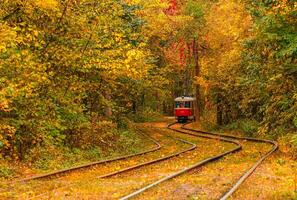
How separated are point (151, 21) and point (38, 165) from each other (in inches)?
876

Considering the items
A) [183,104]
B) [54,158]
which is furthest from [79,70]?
[183,104]

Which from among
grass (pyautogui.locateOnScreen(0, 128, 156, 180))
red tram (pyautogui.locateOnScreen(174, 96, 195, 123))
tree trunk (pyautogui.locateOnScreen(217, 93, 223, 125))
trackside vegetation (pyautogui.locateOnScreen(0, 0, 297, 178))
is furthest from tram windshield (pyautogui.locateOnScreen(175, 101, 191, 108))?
grass (pyautogui.locateOnScreen(0, 128, 156, 180))

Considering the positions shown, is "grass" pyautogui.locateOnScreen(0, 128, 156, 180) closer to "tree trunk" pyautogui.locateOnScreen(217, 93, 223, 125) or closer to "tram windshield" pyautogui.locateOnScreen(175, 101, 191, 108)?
"tree trunk" pyautogui.locateOnScreen(217, 93, 223, 125)

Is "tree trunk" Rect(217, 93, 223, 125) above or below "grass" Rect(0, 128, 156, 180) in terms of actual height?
above

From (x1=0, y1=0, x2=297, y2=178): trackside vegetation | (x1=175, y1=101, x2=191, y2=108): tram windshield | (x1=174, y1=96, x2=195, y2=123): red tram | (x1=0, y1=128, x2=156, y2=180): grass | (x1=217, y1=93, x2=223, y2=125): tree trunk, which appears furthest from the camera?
(x1=175, y1=101, x2=191, y2=108): tram windshield

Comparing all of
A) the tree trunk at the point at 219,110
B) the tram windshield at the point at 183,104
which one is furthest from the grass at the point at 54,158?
the tram windshield at the point at 183,104

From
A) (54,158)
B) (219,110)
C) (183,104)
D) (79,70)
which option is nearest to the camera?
(54,158)

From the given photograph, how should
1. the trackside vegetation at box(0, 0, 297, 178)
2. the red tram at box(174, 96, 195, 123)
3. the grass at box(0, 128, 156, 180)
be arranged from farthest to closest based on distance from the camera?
the red tram at box(174, 96, 195, 123), the trackside vegetation at box(0, 0, 297, 178), the grass at box(0, 128, 156, 180)

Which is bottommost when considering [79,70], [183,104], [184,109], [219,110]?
[184,109]

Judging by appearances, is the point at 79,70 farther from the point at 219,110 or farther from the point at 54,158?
the point at 219,110

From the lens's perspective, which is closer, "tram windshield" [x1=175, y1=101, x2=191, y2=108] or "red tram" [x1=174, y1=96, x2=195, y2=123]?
"red tram" [x1=174, y1=96, x2=195, y2=123]

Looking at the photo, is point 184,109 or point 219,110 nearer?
point 219,110

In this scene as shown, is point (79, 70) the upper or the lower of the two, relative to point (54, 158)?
upper

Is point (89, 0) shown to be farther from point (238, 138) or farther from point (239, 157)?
point (238, 138)
